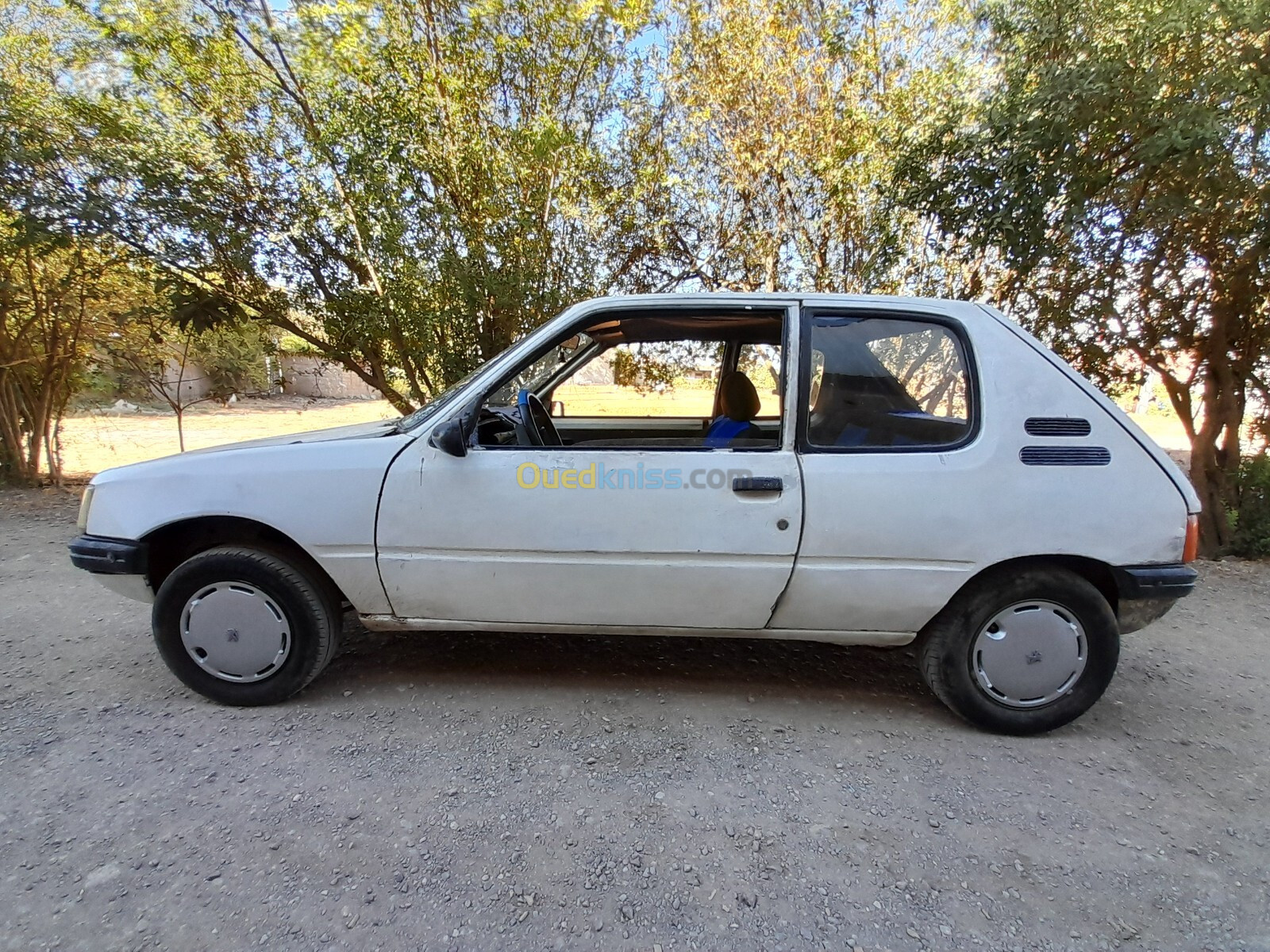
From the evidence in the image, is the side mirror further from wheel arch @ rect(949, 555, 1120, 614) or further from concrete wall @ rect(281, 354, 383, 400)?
concrete wall @ rect(281, 354, 383, 400)

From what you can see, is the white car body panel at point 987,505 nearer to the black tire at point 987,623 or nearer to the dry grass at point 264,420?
the black tire at point 987,623

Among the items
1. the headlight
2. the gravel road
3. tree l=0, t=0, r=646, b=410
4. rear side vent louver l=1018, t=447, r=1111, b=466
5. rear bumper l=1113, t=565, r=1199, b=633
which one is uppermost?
tree l=0, t=0, r=646, b=410

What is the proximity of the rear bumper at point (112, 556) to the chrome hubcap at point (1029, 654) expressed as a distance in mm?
3525

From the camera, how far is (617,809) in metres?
2.18

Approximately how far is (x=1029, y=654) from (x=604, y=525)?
182 centimetres

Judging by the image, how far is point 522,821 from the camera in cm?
211

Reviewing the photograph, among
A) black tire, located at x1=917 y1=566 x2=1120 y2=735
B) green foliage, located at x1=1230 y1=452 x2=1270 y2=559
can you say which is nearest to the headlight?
black tire, located at x1=917 y1=566 x2=1120 y2=735

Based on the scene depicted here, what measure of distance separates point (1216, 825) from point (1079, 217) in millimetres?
4312

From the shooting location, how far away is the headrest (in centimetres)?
351

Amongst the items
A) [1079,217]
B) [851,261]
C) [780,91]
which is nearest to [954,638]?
[1079,217]

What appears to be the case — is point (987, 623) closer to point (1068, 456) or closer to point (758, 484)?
point (1068, 456)

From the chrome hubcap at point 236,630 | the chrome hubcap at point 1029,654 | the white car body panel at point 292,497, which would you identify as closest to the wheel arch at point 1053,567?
the chrome hubcap at point 1029,654

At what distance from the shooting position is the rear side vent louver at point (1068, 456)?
2.48m

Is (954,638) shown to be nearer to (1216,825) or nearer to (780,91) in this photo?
(1216,825)
